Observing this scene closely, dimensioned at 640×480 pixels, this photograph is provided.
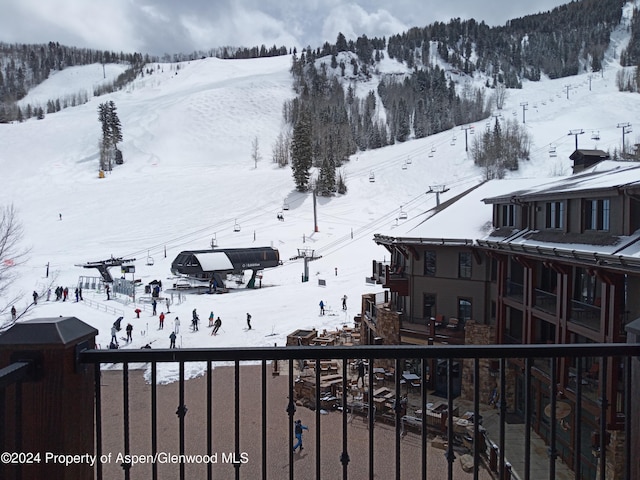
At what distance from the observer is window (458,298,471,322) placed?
21.3m

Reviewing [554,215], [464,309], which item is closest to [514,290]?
[464,309]

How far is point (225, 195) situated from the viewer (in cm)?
7881

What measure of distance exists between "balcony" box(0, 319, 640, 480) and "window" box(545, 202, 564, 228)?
5.97m

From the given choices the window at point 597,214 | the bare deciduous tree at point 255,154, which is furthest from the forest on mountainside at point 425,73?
the window at point 597,214

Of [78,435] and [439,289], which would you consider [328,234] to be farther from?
[78,435]

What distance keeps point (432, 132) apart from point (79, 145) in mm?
88483

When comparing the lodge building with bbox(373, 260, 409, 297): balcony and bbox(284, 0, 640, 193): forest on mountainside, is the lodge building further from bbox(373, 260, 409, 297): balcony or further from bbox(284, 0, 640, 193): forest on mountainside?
bbox(284, 0, 640, 193): forest on mountainside

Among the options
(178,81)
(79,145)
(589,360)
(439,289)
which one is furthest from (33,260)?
(178,81)

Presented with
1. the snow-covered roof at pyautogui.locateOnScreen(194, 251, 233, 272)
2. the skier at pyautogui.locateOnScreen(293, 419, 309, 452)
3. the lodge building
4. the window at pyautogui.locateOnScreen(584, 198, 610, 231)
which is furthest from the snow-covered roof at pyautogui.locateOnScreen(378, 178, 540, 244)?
the snow-covered roof at pyautogui.locateOnScreen(194, 251, 233, 272)

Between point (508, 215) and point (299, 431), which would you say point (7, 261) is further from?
point (508, 215)

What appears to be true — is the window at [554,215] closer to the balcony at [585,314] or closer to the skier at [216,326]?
the balcony at [585,314]

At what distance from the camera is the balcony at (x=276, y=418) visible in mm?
2799

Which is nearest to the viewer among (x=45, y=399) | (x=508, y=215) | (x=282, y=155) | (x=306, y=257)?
(x=45, y=399)

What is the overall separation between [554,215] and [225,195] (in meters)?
67.1
